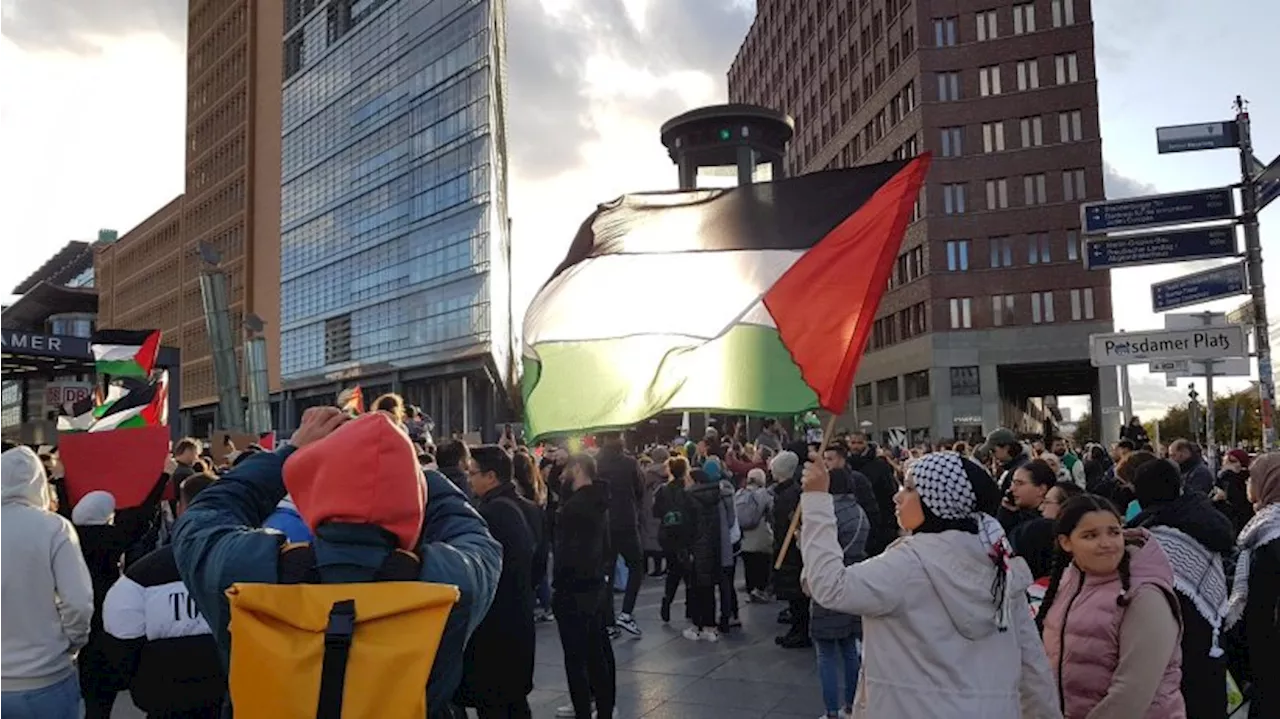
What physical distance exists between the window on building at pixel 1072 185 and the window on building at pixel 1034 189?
0.99 metres

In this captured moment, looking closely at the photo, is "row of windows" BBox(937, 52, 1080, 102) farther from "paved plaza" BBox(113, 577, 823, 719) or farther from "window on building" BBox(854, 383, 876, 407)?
"paved plaza" BBox(113, 577, 823, 719)

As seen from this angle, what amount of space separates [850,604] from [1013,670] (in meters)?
0.61

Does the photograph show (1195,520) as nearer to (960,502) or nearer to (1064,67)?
(960,502)

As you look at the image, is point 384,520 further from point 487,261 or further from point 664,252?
point 487,261

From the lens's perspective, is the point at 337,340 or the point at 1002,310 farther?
the point at 337,340

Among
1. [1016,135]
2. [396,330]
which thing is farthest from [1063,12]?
[396,330]

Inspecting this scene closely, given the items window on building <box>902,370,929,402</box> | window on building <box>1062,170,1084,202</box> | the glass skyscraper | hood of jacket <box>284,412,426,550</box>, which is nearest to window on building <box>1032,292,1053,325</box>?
window on building <box>1062,170,1084,202</box>

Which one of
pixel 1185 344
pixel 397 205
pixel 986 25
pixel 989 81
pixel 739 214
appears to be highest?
pixel 986 25

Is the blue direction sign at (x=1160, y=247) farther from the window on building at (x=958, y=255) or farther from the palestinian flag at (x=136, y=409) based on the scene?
the window on building at (x=958, y=255)

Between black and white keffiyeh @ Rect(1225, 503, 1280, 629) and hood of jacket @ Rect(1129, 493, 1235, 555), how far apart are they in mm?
84

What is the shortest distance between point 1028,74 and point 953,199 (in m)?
7.43

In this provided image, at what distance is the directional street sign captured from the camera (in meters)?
13.6

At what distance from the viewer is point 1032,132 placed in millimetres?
51375

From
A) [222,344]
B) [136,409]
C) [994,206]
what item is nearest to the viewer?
[136,409]
